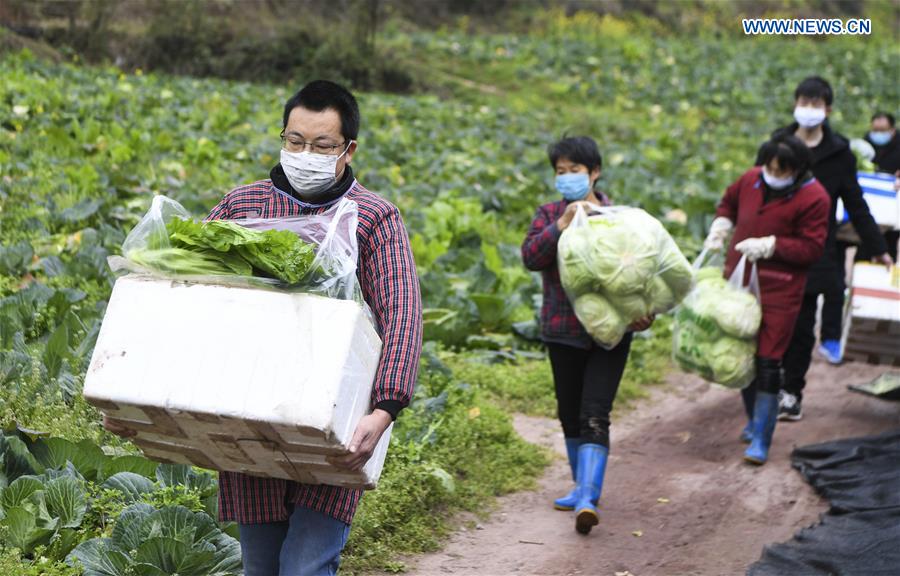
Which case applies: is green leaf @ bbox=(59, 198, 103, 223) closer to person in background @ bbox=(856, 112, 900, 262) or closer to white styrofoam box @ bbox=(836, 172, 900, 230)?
white styrofoam box @ bbox=(836, 172, 900, 230)

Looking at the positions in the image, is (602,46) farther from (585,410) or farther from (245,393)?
(245,393)

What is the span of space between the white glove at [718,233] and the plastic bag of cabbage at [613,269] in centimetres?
128

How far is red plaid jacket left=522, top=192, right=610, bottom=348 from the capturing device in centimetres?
487

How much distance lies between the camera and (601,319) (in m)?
4.74

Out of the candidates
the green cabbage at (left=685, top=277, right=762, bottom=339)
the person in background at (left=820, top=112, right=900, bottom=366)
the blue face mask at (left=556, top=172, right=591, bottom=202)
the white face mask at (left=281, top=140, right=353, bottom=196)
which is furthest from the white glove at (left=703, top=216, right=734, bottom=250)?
the white face mask at (left=281, top=140, right=353, bottom=196)

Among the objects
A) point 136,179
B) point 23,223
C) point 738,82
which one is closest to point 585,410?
point 23,223

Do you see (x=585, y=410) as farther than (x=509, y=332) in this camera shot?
No

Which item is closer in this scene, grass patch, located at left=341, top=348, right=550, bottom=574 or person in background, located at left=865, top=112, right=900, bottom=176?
grass patch, located at left=341, top=348, right=550, bottom=574

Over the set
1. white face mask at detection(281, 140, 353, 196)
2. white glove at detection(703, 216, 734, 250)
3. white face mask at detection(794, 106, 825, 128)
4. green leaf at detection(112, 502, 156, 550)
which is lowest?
green leaf at detection(112, 502, 156, 550)

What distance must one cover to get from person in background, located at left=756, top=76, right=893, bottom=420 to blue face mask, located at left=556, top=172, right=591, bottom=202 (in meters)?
2.20

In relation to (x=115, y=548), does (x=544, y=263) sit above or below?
above

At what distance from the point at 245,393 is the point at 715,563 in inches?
116

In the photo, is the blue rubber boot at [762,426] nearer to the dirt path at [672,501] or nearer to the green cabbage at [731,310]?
the dirt path at [672,501]

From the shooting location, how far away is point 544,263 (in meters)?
4.93
